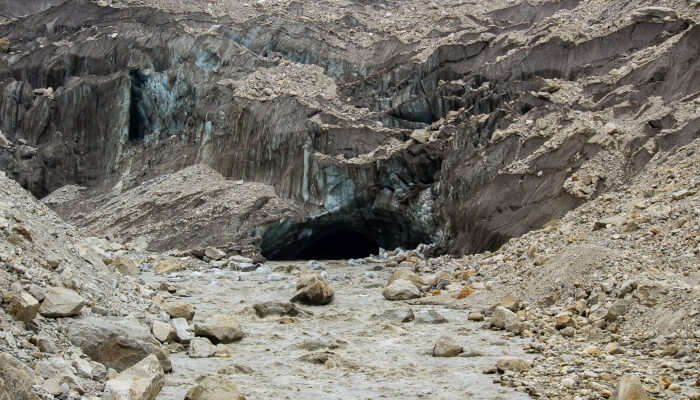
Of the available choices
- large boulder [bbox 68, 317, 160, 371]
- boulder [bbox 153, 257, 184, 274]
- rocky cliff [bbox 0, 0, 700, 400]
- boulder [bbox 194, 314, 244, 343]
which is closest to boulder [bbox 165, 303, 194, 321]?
rocky cliff [bbox 0, 0, 700, 400]

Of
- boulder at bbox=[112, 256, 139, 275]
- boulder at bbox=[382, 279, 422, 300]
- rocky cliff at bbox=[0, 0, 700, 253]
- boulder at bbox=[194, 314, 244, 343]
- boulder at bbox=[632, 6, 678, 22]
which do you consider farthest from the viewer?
boulder at bbox=[632, 6, 678, 22]

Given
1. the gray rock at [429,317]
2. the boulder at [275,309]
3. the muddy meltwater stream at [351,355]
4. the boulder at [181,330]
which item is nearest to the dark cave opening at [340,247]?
the muddy meltwater stream at [351,355]

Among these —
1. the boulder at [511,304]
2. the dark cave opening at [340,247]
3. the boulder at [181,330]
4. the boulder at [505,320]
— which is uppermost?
the boulder at [505,320]

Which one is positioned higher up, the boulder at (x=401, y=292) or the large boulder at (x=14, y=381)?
the large boulder at (x=14, y=381)

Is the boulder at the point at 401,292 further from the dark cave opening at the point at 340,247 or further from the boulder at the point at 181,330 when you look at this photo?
the dark cave opening at the point at 340,247

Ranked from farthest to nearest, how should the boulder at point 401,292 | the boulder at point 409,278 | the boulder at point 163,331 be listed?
the boulder at point 409,278
the boulder at point 401,292
the boulder at point 163,331

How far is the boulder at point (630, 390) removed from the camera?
834 centimetres

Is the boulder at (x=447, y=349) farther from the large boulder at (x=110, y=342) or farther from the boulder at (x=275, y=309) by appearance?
the boulder at (x=275, y=309)

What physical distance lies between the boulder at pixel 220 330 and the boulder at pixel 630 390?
757 cm

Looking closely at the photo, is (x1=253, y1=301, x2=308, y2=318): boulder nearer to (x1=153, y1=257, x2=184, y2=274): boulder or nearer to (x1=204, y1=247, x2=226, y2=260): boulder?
(x1=153, y1=257, x2=184, y2=274): boulder

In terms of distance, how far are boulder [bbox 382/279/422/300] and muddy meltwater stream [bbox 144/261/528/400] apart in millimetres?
343

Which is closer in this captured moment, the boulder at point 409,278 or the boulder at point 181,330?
the boulder at point 181,330

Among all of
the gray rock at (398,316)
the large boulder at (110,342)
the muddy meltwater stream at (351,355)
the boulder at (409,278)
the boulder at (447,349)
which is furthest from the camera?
the boulder at (409,278)

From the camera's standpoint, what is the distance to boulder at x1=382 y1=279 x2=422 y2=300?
19.7 meters
